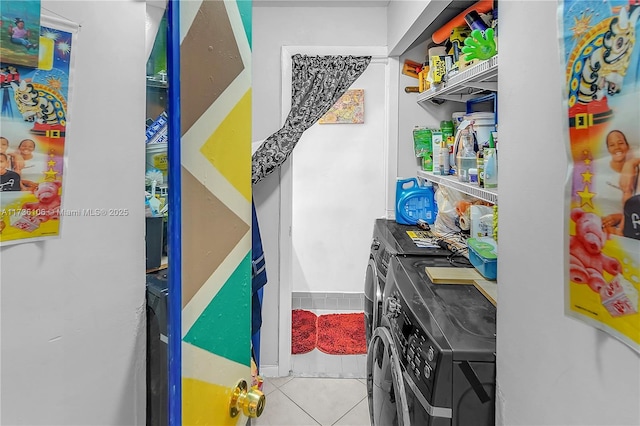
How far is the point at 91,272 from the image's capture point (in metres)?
0.51

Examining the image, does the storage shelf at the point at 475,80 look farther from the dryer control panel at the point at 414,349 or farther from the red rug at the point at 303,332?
the red rug at the point at 303,332

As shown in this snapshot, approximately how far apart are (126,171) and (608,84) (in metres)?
0.64

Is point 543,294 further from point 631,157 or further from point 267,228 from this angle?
point 267,228

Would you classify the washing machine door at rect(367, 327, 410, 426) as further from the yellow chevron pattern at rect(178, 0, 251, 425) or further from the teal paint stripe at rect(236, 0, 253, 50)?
the teal paint stripe at rect(236, 0, 253, 50)

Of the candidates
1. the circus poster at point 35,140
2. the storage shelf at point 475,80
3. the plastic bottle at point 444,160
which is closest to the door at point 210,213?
the circus poster at point 35,140

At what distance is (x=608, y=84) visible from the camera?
528 mm

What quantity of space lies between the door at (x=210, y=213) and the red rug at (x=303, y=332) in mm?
2344

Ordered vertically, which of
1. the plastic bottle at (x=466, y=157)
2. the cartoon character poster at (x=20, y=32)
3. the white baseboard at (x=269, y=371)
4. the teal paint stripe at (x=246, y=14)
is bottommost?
the white baseboard at (x=269, y=371)

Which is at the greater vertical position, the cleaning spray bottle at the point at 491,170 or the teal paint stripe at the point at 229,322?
the cleaning spray bottle at the point at 491,170

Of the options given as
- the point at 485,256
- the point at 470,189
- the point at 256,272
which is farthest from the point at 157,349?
the point at 256,272

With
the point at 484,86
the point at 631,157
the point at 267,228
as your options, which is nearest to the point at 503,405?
the point at 631,157

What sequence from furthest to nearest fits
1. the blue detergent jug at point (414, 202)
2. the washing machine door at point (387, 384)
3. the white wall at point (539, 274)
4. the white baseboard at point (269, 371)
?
the white baseboard at point (269, 371)
the blue detergent jug at point (414, 202)
the washing machine door at point (387, 384)
the white wall at point (539, 274)

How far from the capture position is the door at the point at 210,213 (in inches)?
23.4

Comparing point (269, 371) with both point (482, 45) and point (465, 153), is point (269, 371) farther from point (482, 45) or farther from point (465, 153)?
point (482, 45)
